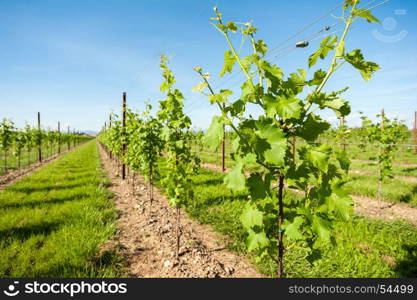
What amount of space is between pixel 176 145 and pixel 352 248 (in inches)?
135

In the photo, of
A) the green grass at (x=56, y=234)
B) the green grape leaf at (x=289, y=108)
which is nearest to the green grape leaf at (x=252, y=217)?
the green grape leaf at (x=289, y=108)

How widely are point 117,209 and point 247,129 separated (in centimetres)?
553

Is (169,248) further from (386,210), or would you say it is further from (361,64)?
(386,210)

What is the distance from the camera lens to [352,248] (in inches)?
150

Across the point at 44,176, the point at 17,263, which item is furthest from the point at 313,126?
the point at 44,176

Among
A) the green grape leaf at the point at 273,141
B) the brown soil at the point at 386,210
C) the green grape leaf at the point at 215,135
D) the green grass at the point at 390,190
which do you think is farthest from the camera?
the green grass at the point at 390,190

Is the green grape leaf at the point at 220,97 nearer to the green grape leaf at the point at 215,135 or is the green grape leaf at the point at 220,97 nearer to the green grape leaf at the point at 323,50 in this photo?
the green grape leaf at the point at 215,135

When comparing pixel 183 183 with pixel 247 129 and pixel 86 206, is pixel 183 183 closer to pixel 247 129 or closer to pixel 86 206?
pixel 247 129

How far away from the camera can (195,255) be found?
3.76 meters

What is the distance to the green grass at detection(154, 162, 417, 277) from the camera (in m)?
3.27

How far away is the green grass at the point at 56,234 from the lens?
3.21 m

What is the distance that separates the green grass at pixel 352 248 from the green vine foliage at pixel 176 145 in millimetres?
1091

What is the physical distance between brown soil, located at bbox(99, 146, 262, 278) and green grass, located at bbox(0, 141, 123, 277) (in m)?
0.30

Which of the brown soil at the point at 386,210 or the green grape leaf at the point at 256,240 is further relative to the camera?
the brown soil at the point at 386,210
